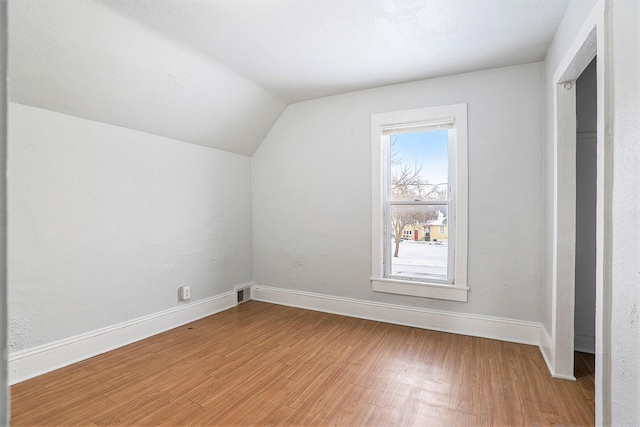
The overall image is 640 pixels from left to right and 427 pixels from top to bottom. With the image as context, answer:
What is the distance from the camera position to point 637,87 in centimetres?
106

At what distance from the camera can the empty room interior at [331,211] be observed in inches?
75.2

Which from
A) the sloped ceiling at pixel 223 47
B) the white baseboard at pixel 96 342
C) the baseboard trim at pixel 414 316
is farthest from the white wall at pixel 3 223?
the baseboard trim at pixel 414 316

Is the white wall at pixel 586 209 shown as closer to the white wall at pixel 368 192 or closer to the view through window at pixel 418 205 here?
the white wall at pixel 368 192

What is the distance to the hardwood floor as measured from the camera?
190 centimetres

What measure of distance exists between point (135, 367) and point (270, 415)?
49.2 inches

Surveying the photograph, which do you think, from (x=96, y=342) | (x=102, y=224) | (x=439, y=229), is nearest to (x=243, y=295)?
(x=96, y=342)

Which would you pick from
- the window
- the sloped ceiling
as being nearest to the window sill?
the window

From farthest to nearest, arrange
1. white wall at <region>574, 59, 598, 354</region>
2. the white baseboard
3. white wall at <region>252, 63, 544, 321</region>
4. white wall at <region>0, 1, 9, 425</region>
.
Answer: white wall at <region>252, 63, 544, 321</region>, white wall at <region>574, 59, 598, 354</region>, the white baseboard, white wall at <region>0, 1, 9, 425</region>

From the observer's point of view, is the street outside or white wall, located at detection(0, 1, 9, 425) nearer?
white wall, located at detection(0, 1, 9, 425)

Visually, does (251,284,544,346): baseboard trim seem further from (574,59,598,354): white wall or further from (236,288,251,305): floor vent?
(574,59,598,354): white wall

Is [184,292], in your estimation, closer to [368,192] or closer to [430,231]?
[368,192]

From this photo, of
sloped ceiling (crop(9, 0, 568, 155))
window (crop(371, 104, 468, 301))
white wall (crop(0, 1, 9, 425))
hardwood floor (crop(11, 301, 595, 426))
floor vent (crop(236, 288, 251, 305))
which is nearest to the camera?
white wall (crop(0, 1, 9, 425))

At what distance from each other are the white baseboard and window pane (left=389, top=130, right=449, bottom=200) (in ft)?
8.38

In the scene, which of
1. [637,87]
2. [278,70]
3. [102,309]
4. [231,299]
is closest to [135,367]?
[102,309]
